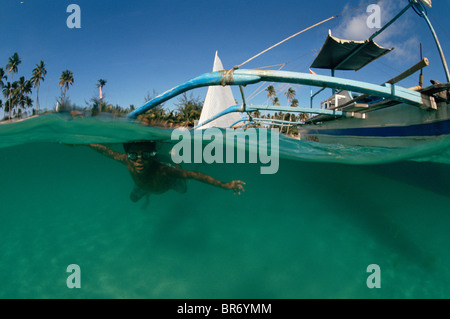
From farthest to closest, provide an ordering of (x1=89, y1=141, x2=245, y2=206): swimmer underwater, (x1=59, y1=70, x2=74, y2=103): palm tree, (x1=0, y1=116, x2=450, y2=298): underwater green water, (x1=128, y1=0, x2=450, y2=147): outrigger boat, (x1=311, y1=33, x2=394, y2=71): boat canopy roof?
1. (x1=59, y1=70, x2=74, y2=103): palm tree
2. (x1=311, y1=33, x2=394, y2=71): boat canopy roof
3. (x1=89, y1=141, x2=245, y2=206): swimmer underwater
4. (x1=0, y1=116, x2=450, y2=298): underwater green water
5. (x1=128, y1=0, x2=450, y2=147): outrigger boat

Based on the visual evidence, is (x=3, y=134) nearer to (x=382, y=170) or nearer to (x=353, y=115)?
(x=353, y=115)

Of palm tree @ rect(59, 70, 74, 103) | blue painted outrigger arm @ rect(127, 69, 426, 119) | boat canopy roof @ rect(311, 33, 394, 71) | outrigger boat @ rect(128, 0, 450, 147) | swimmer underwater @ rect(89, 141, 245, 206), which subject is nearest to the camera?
blue painted outrigger arm @ rect(127, 69, 426, 119)

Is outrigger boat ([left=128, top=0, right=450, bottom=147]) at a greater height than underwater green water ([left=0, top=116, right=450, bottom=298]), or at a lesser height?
greater

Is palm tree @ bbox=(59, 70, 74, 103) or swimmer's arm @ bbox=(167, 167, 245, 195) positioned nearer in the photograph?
swimmer's arm @ bbox=(167, 167, 245, 195)

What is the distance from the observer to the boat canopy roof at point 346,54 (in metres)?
9.99

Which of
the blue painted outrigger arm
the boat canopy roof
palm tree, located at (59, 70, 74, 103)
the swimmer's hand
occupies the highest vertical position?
palm tree, located at (59, 70, 74, 103)

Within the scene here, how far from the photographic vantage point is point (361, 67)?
41.0 ft

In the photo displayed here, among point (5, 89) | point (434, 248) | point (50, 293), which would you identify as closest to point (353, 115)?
point (434, 248)

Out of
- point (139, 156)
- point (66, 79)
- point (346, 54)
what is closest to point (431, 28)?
point (346, 54)

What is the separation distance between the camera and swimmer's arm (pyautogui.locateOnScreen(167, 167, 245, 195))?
471 cm

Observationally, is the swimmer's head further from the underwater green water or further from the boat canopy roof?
the boat canopy roof

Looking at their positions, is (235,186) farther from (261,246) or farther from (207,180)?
(261,246)

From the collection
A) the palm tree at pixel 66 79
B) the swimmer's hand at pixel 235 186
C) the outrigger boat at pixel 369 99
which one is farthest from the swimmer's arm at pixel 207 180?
the palm tree at pixel 66 79

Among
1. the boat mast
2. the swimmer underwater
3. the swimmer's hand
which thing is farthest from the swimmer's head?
the boat mast
